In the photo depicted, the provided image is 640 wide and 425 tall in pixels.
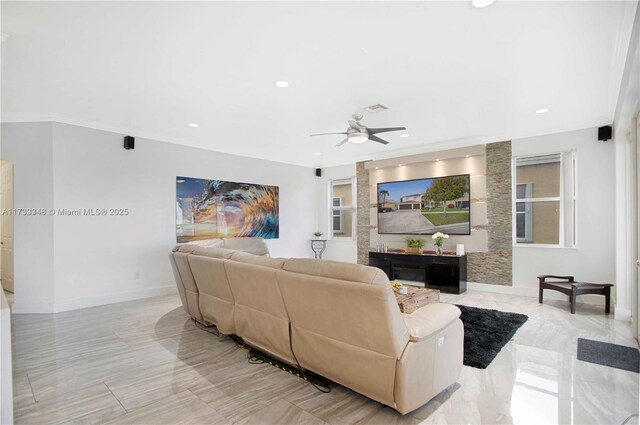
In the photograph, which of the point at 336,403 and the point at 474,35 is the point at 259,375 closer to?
the point at 336,403

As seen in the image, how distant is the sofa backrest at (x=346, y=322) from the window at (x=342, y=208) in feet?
18.8

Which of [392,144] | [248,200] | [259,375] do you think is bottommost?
[259,375]

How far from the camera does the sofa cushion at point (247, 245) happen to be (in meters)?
6.03

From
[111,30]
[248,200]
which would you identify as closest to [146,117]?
[111,30]

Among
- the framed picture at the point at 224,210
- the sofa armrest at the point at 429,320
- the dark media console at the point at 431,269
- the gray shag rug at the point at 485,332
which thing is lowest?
the gray shag rug at the point at 485,332

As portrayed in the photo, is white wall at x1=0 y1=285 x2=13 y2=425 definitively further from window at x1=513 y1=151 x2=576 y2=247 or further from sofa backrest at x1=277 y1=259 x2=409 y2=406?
window at x1=513 y1=151 x2=576 y2=247

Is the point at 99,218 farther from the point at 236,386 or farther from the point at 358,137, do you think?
the point at 358,137

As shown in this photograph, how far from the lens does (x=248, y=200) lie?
703cm

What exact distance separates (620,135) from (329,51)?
4.12 meters

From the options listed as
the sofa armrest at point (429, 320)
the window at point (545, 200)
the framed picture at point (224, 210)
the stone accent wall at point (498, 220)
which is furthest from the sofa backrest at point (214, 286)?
the window at point (545, 200)

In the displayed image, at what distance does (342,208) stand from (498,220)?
3.66m

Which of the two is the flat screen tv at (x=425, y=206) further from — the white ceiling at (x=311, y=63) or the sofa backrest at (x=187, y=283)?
the sofa backrest at (x=187, y=283)

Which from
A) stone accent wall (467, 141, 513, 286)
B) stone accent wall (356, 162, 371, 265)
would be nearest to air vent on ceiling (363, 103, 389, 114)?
stone accent wall (467, 141, 513, 286)

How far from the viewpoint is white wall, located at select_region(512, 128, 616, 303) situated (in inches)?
190
